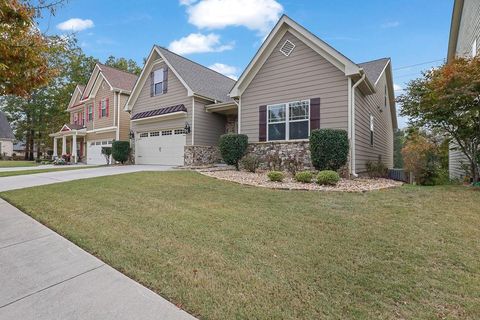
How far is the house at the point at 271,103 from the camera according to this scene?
33.5ft

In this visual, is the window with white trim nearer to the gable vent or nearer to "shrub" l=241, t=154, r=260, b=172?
"shrub" l=241, t=154, r=260, b=172

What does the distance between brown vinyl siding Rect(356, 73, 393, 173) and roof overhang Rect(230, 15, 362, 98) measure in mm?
1306

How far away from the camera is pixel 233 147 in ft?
37.3

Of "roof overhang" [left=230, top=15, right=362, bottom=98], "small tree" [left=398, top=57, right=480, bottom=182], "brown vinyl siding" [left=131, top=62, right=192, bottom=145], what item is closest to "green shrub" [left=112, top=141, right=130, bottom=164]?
"brown vinyl siding" [left=131, top=62, right=192, bottom=145]

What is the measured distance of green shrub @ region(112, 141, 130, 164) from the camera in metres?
17.4

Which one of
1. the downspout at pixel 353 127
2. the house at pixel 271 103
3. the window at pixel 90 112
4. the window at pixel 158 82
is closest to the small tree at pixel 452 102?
the downspout at pixel 353 127

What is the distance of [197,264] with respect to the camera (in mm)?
3068

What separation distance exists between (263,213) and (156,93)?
45.7 ft

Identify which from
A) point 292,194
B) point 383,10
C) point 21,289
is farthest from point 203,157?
point 21,289

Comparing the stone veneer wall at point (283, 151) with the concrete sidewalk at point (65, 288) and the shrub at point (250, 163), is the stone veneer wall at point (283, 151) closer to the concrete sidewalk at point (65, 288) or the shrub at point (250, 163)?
the shrub at point (250, 163)

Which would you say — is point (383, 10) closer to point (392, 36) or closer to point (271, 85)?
point (392, 36)

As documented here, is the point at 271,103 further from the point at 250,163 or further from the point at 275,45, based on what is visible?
the point at 250,163

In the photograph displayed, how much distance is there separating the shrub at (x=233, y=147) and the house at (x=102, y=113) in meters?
12.1

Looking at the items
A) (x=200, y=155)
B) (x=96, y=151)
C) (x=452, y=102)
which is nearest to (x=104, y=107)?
(x=96, y=151)
